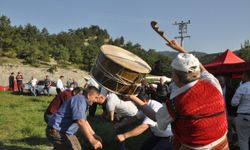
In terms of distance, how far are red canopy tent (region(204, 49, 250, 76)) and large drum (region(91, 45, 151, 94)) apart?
7.47 m

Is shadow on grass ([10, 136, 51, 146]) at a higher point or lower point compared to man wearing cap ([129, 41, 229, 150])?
lower

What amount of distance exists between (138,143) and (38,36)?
73.3 metres

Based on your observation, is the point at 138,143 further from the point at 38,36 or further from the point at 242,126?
the point at 38,36

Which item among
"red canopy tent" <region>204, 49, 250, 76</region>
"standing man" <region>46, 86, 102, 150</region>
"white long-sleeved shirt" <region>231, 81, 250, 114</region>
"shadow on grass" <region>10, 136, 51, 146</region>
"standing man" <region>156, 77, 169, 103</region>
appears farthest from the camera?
"standing man" <region>156, 77, 169, 103</region>

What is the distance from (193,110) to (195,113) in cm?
3

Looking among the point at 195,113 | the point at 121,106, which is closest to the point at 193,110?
the point at 195,113

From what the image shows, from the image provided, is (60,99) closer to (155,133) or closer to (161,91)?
(155,133)

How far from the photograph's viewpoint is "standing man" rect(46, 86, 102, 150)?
5.34m

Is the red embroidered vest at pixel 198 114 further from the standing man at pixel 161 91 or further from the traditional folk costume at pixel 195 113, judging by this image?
the standing man at pixel 161 91

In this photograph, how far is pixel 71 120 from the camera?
569 cm

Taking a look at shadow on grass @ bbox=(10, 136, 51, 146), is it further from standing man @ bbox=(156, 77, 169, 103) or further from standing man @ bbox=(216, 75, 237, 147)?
standing man @ bbox=(216, 75, 237, 147)

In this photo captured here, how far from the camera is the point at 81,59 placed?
70000mm

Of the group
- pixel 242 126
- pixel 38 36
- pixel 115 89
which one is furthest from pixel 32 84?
pixel 38 36

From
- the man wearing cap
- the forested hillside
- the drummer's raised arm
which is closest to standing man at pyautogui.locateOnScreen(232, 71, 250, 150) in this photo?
the drummer's raised arm
